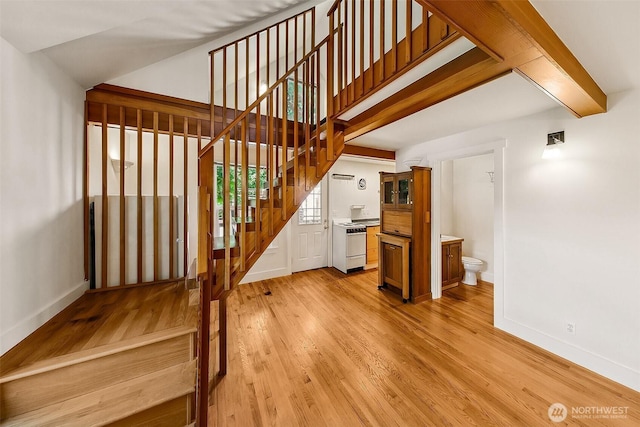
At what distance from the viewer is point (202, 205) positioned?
1.50 metres

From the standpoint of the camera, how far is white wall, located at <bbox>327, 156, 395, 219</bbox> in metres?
4.91

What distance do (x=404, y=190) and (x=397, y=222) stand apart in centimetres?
50

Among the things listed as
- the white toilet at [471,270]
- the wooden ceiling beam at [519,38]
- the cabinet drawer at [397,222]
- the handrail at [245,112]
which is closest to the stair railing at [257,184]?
the handrail at [245,112]

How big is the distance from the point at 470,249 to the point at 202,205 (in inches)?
185

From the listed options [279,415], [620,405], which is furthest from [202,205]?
[620,405]

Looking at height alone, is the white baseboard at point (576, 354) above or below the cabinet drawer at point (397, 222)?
below

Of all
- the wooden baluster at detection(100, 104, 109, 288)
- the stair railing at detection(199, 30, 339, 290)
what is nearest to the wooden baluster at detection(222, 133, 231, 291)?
the stair railing at detection(199, 30, 339, 290)

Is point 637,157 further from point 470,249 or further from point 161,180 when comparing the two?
point 161,180

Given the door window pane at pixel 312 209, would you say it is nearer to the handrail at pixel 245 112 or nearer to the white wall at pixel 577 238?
the handrail at pixel 245 112

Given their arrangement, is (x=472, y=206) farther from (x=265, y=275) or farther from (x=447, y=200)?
(x=265, y=275)

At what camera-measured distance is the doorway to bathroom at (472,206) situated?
8.44ft

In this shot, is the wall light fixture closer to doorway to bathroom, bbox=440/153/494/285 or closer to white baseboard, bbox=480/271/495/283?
doorway to bathroom, bbox=440/153/494/285

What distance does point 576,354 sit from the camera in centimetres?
200

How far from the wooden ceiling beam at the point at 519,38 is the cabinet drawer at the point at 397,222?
2.05m
